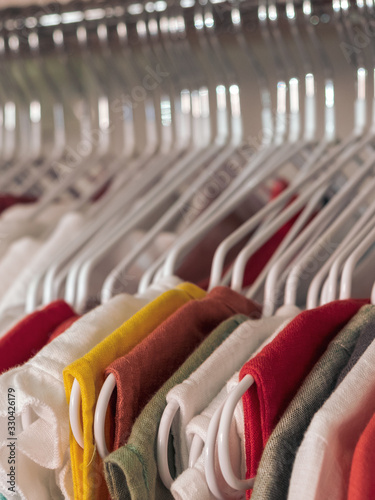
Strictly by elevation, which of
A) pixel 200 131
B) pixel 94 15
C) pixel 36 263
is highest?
pixel 94 15

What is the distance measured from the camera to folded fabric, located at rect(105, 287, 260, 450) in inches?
19.6

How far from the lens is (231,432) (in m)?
0.49

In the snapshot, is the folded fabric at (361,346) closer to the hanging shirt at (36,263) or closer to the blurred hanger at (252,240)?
the blurred hanger at (252,240)

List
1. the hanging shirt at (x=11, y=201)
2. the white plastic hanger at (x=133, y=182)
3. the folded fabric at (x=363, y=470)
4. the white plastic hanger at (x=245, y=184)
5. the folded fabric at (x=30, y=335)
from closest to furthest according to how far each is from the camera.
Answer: the folded fabric at (x=363, y=470) → the folded fabric at (x=30, y=335) → the white plastic hanger at (x=245, y=184) → the white plastic hanger at (x=133, y=182) → the hanging shirt at (x=11, y=201)

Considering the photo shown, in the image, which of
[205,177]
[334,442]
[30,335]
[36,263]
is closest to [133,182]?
[205,177]

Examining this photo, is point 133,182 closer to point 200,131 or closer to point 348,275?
point 200,131

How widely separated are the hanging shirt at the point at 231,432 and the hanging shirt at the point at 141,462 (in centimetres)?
3

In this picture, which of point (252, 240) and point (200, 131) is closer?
point (252, 240)

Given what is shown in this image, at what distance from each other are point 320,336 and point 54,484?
29 cm

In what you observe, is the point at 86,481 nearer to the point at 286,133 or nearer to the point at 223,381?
the point at 223,381

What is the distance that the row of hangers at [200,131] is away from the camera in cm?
73

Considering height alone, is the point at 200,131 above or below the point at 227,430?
above

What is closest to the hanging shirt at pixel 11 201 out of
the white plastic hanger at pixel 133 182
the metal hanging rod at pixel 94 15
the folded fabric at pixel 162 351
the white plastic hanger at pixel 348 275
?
the white plastic hanger at pixel 133 182

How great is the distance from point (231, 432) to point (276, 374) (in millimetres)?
68
